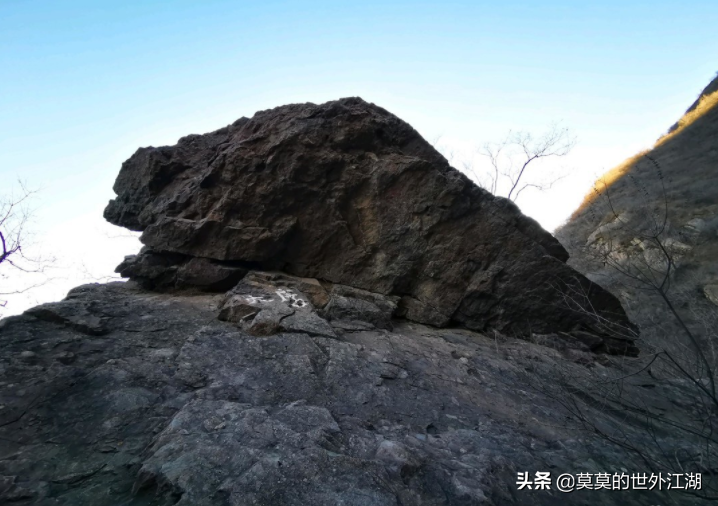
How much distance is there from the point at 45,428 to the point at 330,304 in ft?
10.9

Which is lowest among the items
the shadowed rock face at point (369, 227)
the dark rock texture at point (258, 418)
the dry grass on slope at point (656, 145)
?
the dark rock texture at point (258, 418)

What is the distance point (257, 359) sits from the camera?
4.15 meters

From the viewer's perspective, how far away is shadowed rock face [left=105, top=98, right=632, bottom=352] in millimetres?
6176

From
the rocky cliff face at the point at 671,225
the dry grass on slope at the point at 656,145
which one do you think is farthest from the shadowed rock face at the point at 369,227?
the dry grass on slope at the point at 656,145

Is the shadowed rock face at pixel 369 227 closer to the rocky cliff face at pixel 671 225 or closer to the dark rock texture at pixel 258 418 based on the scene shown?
the dark rock texture at pixel 258 418

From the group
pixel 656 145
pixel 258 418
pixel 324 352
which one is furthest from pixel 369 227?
pixel 656 145

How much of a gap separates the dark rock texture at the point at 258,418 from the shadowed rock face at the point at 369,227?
3.81 ft

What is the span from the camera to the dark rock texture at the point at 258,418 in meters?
2.61

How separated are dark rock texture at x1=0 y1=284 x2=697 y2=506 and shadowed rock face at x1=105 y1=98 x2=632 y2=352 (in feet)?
3.81

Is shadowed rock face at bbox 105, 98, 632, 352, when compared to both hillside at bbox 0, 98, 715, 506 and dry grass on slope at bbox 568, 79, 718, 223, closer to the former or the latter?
hillside at bbox 0, 98, 715, 506

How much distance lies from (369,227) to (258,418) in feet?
12.5

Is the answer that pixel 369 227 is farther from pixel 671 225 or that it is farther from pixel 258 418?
pixel 671 225

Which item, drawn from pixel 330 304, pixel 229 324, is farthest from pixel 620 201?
pixel 229 324

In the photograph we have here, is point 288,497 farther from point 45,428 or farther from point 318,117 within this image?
point 318,117
